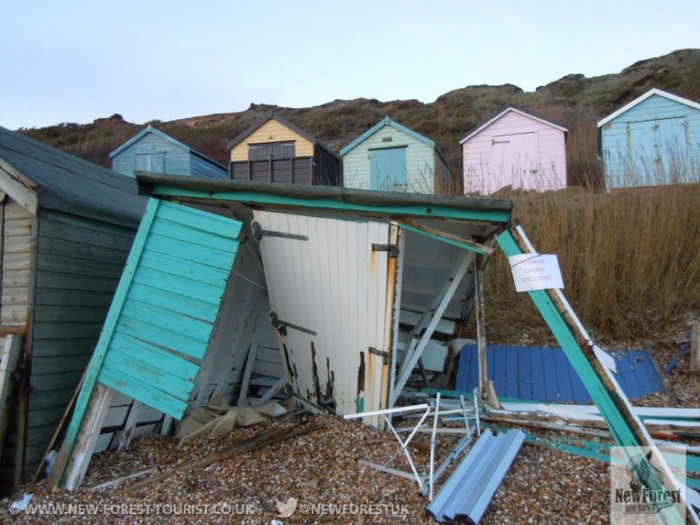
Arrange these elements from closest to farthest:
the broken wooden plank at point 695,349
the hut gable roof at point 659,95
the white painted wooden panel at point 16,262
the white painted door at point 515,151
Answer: the white painted wooden panel at point 16,262
the broken wooden plank at point 695,349
the hut gable roof at point 659,95
the white painted door at point 515,151

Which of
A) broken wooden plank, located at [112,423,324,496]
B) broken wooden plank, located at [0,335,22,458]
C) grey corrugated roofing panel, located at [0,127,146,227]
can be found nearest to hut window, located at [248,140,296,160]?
grey corrugated roofing panel, located at [0,127,146,227]

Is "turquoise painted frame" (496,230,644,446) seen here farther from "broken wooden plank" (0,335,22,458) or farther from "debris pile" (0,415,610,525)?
"broken wooden plank" (0,335,22,458)

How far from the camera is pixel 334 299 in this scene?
13.9 ft

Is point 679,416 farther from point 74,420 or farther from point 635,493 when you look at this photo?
point 74,420

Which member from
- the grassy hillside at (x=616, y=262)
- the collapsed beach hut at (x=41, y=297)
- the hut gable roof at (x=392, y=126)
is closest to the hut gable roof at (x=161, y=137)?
the hut gable roof at (x=392, y=126)

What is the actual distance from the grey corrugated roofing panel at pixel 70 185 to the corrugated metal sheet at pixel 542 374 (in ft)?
15.3

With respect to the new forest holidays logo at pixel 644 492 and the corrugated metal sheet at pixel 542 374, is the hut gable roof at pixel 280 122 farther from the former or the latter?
the new forest holidays logo at pixel 644 492

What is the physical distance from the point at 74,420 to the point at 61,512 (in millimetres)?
747

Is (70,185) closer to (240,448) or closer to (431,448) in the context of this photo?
(240,448)

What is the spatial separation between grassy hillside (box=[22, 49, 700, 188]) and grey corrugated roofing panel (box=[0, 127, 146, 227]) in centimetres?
2048

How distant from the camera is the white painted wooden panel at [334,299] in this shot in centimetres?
397

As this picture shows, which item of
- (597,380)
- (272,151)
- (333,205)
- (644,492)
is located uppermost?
(272,151)

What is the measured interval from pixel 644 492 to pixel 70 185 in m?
5.92

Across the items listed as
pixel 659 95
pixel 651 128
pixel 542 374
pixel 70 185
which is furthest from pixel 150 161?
pixel 659 95
